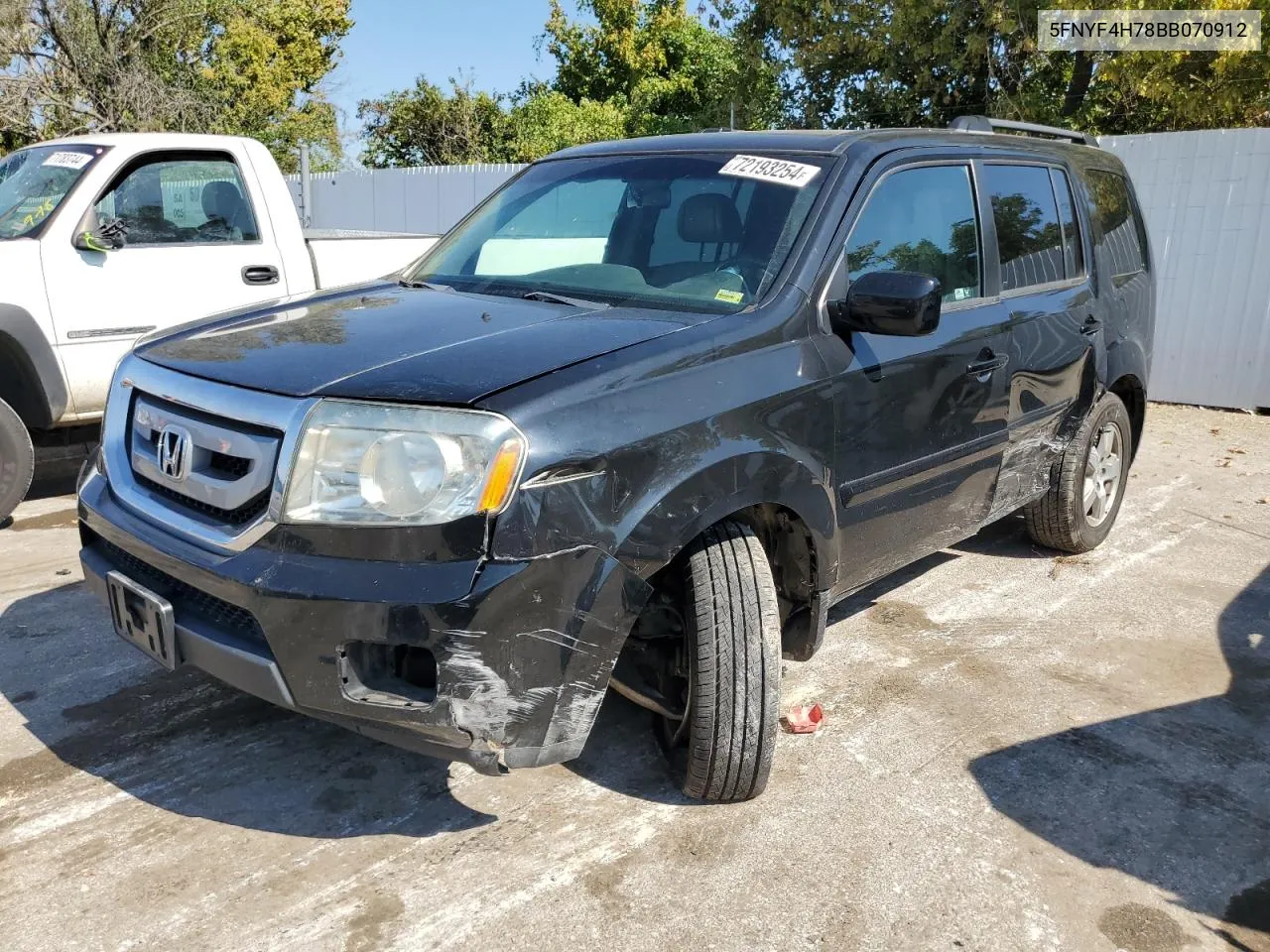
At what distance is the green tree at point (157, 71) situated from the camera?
19.0 metres

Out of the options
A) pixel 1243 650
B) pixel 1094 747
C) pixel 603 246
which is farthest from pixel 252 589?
pixel 1243 650

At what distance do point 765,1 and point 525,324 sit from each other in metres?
16.3

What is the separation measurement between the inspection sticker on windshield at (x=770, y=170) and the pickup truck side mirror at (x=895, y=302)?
0.45 m

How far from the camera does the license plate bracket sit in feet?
8.66

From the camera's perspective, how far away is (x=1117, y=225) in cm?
529

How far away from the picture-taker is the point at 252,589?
2430 millimetres

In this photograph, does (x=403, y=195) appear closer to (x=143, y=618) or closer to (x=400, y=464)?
(x=143, y=618)

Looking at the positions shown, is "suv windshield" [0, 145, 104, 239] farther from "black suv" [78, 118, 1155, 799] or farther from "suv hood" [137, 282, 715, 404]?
"suv hood" [137, 282, 715, 404]

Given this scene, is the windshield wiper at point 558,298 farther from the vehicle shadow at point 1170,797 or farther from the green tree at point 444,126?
the green tree at point 444,126

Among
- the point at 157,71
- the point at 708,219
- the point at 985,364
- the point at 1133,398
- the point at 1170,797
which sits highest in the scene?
the point at 157,71

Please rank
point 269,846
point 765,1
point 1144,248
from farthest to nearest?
point 765,1
point 1144,248
point 269,846

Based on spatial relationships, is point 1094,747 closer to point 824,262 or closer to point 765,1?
point 824,262

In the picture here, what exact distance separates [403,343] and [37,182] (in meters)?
4.15

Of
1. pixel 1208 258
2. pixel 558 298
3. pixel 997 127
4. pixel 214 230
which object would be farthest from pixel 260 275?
pixel 1208 258
